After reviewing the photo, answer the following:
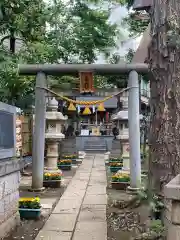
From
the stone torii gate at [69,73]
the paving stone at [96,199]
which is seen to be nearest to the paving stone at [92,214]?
the paving stone at [96,199]

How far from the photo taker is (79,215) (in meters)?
6.95

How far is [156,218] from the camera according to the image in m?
4.75

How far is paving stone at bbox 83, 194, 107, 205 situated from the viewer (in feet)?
27.2

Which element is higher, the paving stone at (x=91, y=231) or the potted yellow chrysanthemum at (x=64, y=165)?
the potted yellow chrysanthemum at (x=64, y=165)

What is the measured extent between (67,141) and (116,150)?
3.52m

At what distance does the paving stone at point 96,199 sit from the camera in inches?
327

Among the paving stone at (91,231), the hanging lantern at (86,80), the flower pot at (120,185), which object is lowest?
the paving stone at (91,231)

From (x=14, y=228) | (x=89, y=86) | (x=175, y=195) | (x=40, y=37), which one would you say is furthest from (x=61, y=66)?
(x=175, y=195)

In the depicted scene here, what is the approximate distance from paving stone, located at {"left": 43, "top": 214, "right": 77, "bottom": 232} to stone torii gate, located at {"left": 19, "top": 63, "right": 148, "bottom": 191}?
3.12 meters

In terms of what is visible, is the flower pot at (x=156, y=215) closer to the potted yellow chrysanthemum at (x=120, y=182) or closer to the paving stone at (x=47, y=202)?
the paving stone at (x=47, y=202)

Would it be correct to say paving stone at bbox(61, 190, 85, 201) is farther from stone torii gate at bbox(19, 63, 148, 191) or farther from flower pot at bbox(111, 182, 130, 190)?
flower pot at bbox(111, 182, 130, 190)

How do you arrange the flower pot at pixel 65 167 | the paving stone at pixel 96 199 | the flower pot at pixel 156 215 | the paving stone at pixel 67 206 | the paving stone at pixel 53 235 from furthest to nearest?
the flower pot at pixel 65 167 < the paving stone at pixel 96 199 < the paving stone at pixel 67 206 < the paving stone at pixel 53 235 < the flower pot at pixel 156 215

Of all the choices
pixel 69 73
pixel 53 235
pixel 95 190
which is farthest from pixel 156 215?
pixel 69 73

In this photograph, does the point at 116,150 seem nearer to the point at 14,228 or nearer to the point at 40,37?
the point at 40,37
